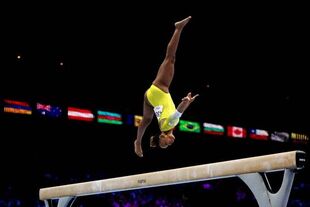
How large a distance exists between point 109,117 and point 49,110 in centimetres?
268

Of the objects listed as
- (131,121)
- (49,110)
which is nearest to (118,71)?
(131,121)

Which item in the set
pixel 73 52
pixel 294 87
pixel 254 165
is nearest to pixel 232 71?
pixel 294 87

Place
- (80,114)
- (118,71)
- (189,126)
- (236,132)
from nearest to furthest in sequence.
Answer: (80,114) < (118,71) < (189,126) < (236,132)

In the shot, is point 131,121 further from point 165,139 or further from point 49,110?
point 165,139

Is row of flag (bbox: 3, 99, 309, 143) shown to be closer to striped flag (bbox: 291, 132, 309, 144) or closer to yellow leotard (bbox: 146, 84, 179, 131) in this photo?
striped flag (bbox: 291, 132, 309, 144)

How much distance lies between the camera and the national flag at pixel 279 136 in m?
24.0

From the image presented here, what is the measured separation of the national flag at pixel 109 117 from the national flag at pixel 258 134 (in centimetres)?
879

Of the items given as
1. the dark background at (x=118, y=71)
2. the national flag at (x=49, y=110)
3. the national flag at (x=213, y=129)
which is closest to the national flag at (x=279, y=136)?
the dark background at (x=118, y=71)

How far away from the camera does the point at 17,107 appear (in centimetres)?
1412

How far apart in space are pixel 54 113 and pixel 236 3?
7331 millimetres

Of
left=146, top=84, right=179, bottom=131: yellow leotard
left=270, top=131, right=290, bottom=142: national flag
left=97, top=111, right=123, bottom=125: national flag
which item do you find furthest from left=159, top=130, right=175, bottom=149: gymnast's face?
left=270, top=131, right=290, bottom=142: national flag

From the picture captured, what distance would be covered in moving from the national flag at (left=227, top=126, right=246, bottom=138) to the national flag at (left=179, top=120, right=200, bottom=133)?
2.39 meters

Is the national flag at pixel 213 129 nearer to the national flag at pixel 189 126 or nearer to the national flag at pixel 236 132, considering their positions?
the national flag at pixel 236 132

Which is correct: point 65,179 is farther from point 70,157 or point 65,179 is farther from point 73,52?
point 73,52
